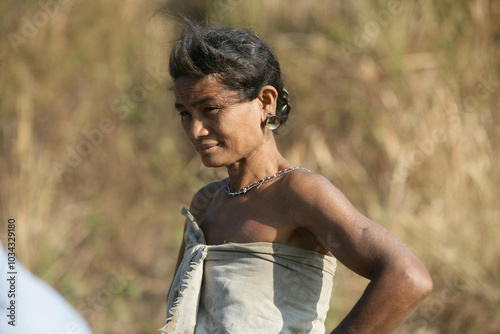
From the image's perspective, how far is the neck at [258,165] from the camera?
6.12ft

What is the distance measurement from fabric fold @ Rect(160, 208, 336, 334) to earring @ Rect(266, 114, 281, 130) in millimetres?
396

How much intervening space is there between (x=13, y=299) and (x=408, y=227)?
320 cm

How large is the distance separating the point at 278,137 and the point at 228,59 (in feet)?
12.8

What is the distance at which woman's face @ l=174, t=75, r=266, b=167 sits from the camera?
1794 millimetres

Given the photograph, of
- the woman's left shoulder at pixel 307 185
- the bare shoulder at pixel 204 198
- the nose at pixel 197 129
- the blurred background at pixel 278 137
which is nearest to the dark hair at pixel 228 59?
the nose at pixel 197 129

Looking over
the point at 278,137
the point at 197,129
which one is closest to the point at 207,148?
the point at 197,129

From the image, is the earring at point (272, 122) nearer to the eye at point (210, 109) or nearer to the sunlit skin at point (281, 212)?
the sunlit skin at point (281, 212)

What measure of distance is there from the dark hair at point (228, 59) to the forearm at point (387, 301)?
702 mm

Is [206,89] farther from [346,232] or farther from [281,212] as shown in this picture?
[346,232]

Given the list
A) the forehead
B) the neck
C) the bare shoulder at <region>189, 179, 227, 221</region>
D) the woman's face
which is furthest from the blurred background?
the forehead

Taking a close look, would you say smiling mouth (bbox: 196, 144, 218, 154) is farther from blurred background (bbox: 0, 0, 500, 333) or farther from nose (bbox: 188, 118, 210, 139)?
blurred background (bbox: 0, 0, 500, 333)

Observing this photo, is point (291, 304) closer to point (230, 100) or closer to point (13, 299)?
point (230, 100)

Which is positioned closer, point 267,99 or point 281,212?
point 281,212

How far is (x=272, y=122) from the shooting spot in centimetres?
190
